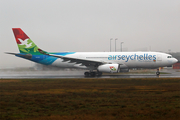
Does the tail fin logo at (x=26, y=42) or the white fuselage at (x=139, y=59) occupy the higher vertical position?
the tail fin logo at (x=26, y=42)

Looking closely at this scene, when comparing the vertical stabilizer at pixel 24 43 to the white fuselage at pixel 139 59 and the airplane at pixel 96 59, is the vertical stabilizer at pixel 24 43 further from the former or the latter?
the white fuselage at pixel 139 59

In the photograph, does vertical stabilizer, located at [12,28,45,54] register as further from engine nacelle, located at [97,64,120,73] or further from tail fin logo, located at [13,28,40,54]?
engine nacelle, located at [97,64,120,73]

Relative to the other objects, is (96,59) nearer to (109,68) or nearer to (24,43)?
(109,68)

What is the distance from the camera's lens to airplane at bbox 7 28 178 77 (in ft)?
102

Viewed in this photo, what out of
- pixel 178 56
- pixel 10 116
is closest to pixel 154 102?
pixel 10 116

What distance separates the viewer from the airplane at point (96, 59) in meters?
31.2

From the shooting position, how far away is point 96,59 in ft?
110

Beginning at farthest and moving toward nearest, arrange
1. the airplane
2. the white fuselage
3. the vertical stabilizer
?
the vertical stabilizer, the white fuselage, the airplane

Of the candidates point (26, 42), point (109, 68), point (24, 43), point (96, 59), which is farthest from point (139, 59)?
point (24, 43)

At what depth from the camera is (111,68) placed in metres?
29.6

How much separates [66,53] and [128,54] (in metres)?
10.1

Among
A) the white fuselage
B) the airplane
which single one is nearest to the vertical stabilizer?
the airplane

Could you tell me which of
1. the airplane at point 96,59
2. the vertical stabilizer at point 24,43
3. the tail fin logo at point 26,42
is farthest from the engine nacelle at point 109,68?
the tail fin logo at point 26,42

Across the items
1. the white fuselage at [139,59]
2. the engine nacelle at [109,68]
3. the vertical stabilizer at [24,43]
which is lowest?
the engine nacelle at [109,68]
